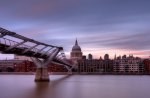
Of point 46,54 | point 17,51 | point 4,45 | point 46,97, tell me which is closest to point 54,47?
point 46,54

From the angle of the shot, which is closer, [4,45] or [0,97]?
[0,97]

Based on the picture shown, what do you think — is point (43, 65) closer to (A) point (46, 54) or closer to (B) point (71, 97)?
(A) point (46, 54)

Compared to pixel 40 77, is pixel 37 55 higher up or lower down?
higher up

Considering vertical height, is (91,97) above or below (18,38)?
below

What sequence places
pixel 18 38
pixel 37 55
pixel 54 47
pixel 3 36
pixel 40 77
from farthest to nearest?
pixel 54 47 < pixel 40 77 < pixel 37 55 < pixel 18 38 < pixel 3 36

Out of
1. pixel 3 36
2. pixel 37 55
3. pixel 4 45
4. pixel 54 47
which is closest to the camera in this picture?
pixel 3 36

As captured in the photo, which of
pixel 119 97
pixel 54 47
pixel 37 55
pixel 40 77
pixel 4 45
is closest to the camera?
pixel 119 97

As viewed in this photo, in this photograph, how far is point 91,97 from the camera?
42.6 meters

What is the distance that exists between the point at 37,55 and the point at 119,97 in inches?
1426

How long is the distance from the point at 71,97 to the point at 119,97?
604 cm

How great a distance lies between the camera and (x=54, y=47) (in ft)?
312

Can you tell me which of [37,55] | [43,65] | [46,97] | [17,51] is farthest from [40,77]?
[46,97]

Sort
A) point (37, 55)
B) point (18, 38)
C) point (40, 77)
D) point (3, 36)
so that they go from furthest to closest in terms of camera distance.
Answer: point (40, 77) → point (37, 55) → point (18, 38) → point (3, 36)

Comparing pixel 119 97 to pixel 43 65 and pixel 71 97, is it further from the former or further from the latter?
pixel 43 65
